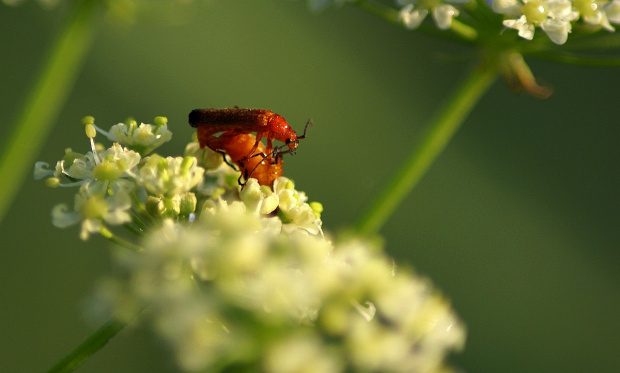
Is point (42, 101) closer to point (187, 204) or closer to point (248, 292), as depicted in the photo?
point (187, 204)

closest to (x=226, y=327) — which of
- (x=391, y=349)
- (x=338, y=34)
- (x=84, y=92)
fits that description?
(x=391, y=349)

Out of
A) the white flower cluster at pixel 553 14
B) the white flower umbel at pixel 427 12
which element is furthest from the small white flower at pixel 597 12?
the white flower umbel at pixel 427 12

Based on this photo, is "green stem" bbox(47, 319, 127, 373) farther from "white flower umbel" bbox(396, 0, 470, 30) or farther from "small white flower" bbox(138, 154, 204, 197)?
"white flower umbel" bbox(396, 0, 470, 30)

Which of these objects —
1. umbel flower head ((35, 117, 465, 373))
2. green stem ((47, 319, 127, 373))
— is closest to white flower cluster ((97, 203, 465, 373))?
umbel flower head ((35, 117, 465, 373))

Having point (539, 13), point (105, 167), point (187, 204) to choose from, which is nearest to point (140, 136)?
point (105, 167)

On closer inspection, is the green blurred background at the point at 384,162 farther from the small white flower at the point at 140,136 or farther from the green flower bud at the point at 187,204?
the green flower bud at the point at 187,204

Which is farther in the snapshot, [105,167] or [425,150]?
[425,150]

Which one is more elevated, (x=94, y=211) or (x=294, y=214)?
(x=294, y=214)
